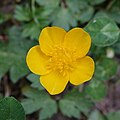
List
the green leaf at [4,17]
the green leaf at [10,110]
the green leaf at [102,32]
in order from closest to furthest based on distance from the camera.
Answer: the green leaf at [10,110]
the green leaf at [102,32]
the green leaf at [4,17]

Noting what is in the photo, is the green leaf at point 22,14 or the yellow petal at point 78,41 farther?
the green leaf at point 22,14

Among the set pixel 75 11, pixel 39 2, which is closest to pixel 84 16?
pixel 75 11

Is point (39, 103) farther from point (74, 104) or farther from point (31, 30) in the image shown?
point (31, 30)

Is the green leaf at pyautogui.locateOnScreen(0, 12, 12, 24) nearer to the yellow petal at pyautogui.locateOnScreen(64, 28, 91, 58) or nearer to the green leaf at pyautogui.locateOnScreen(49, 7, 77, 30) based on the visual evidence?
the green leaf at pyautogui.locateOnScreen(49, 7, 77, 30)

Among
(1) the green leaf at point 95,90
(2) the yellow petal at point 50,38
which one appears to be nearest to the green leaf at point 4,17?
(2) the yellow petal at point 50,38

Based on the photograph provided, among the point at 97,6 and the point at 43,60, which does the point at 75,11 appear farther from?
the point at 43,60

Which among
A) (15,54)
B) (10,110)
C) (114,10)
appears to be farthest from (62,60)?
(114,10)

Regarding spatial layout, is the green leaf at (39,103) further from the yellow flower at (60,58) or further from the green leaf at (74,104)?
the yellow flower at (60,58)

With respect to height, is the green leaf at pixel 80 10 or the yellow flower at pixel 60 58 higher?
the yellow flower at pixel 60 58
